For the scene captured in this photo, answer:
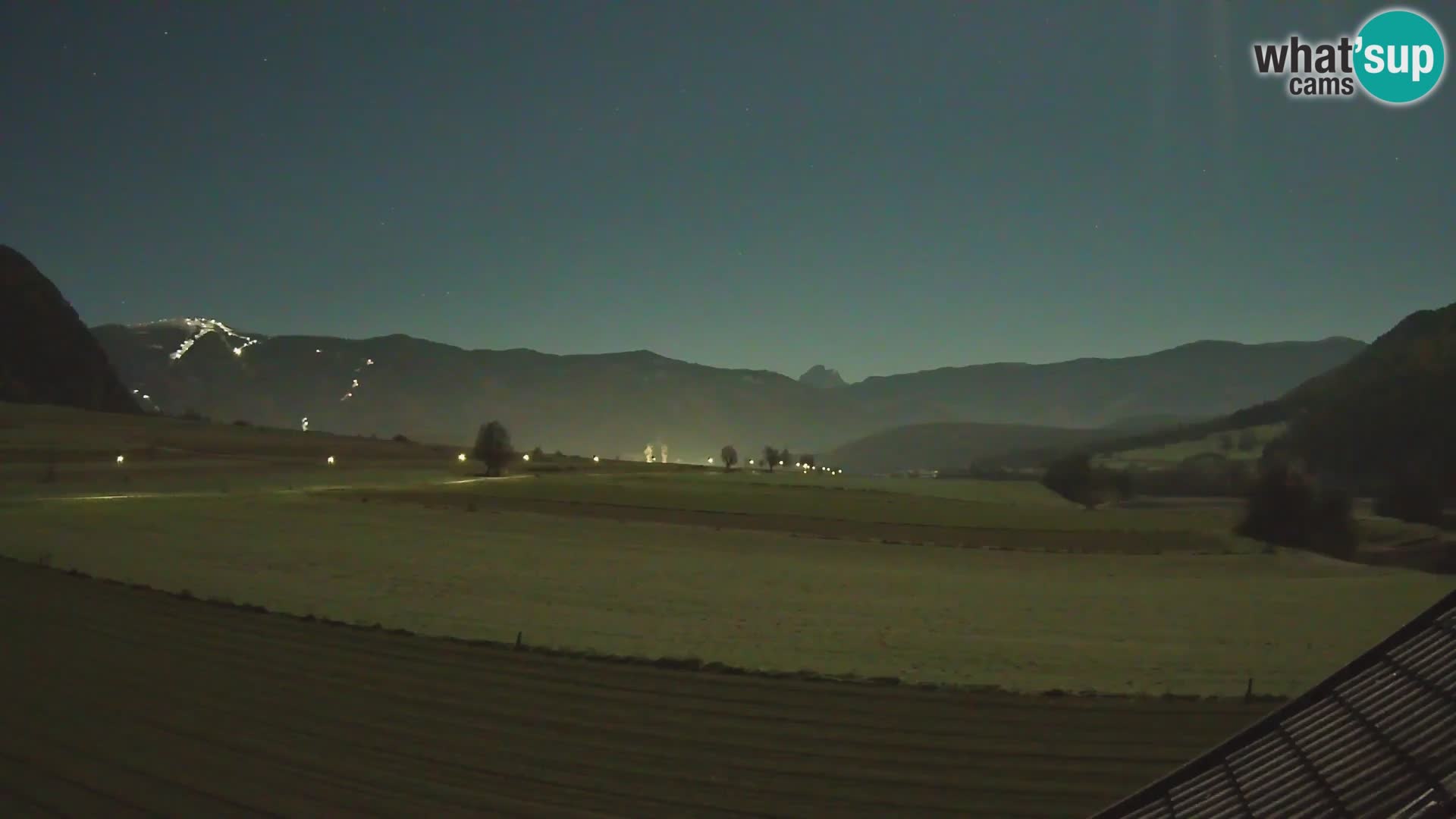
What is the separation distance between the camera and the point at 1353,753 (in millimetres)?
3328

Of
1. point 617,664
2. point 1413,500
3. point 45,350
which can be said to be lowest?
point 617,664

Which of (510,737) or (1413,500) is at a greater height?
(1413,500)

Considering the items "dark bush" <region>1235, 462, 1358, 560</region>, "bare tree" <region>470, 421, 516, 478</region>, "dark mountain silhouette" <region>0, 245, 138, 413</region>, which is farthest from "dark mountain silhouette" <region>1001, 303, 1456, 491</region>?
"dark mountain silhouette" <region>0, 245, 138, 413</region>

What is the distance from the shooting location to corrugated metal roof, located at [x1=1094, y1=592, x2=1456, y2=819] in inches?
117

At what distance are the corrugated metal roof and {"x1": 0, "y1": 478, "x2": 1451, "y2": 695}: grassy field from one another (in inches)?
470

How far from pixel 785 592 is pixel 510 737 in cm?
1610

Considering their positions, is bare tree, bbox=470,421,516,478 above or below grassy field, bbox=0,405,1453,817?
above

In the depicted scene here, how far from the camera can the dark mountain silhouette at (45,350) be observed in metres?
123

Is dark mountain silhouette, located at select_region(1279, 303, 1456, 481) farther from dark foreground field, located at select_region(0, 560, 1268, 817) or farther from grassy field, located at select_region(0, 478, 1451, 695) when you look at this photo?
dark foreground field, located at select_region(0, 560, 1268, 817)

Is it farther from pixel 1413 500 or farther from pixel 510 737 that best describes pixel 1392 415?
pixel 510 737

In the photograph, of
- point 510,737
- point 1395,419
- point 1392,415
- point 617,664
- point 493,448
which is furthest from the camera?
point 493,448

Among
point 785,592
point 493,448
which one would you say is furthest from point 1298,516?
point 493,448

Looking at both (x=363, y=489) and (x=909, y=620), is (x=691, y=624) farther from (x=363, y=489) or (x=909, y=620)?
(x=363, y=489)

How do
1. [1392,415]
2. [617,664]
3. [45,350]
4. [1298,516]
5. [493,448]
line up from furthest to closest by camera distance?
[45,350] < [493,448] < [1392,415] < [1298,516] < [617,664]
